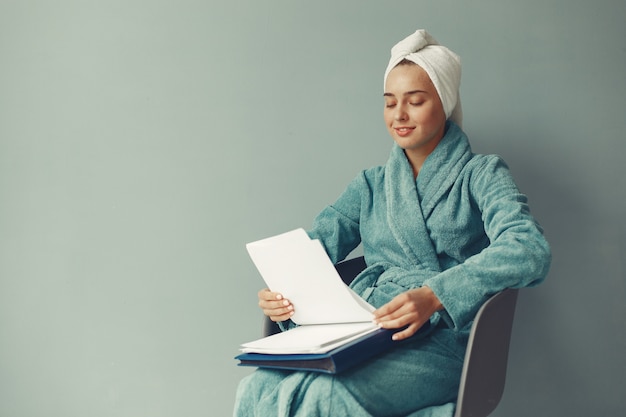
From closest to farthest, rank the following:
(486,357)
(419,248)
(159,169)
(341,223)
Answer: (486,357), (419,248), (341,223), (159,169)

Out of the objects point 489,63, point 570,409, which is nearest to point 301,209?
point 489,63

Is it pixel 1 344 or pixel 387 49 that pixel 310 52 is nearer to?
pixel 387 49

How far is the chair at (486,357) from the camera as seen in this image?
4.05 feet

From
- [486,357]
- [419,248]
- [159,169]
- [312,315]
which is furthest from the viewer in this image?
[159,169]

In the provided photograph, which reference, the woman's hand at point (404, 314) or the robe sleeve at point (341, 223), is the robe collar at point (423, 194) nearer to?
the robe sleeve at point (341, 223)

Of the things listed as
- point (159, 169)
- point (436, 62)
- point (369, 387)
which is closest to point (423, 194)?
point (436, 62)

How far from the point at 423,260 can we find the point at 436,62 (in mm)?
471

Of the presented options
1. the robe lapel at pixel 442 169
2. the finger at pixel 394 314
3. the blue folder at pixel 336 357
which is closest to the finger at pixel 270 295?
the blue folder at pixel 336 357

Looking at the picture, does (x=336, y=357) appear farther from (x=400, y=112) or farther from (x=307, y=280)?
(x=400, y=112)

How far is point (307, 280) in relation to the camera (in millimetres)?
1396

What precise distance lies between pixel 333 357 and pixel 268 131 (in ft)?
3.25

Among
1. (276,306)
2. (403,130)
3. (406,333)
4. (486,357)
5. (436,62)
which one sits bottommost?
(486,357)

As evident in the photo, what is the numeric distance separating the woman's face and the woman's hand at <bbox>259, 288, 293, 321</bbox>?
487mm

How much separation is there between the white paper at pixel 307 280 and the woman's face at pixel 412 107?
432mm
